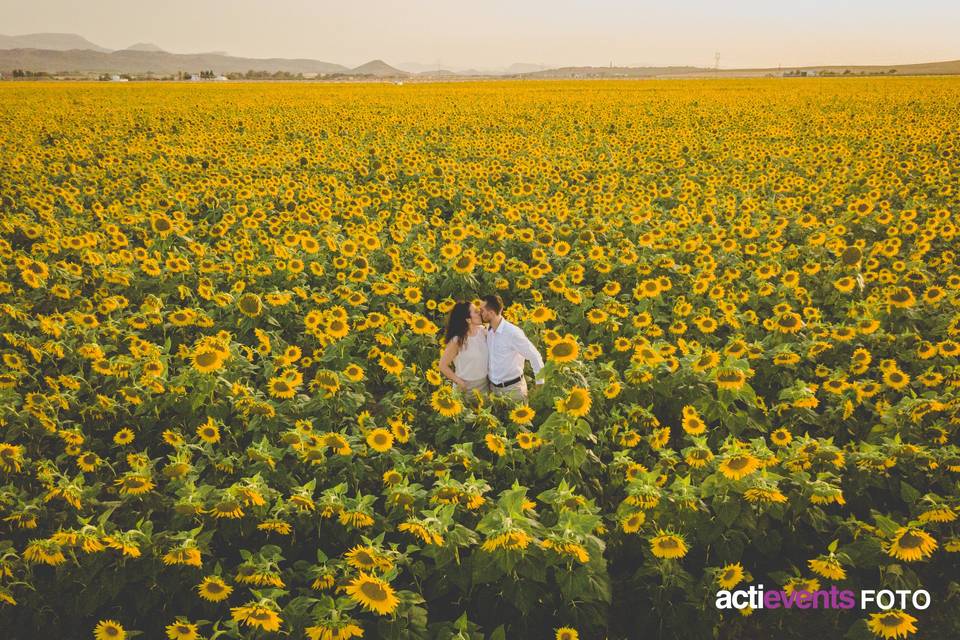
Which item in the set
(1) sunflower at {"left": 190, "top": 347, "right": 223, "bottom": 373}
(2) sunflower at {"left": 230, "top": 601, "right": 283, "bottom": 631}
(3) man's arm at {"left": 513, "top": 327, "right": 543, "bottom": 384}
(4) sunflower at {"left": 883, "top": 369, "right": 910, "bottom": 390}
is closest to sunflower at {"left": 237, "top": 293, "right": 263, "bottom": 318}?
(1) sunflower at {"left": 190, "top": 347, "right": 223, "bottom": 373}

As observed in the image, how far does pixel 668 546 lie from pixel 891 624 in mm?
1055

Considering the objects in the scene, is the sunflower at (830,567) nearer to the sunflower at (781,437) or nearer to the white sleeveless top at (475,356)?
the sunflower at (781,437)

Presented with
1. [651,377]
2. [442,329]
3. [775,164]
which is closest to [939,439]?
[651,377]

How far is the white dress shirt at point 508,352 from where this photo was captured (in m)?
4.89

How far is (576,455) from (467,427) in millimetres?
1284

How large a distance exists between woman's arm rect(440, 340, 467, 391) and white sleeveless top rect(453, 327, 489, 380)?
0.07m

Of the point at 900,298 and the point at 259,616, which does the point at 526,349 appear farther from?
the point at 900,298

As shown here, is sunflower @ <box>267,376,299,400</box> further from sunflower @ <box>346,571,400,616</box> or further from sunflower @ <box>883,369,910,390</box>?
sunflower @ <box>883,369,910,390</box>

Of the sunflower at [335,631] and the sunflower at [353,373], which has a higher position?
the sunflower at [353,373]

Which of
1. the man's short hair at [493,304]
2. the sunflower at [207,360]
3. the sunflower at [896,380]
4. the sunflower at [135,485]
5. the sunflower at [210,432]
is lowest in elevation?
the sunflower at [135,485]

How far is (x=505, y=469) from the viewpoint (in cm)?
396

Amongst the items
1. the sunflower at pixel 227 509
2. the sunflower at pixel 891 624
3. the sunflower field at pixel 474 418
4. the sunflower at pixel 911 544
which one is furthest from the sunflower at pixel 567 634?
the sunflower at pixel 227 509

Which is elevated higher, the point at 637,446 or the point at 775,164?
the point at 775,164

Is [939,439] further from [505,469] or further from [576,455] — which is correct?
[505,469]
